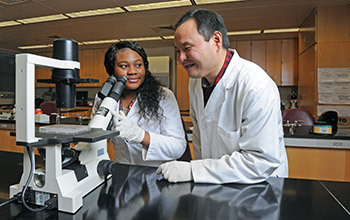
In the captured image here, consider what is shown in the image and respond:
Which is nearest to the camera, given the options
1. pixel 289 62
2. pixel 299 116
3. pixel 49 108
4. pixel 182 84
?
pixel 299 116

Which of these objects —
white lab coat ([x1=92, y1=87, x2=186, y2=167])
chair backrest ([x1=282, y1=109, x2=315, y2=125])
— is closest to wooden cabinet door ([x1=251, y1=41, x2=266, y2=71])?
chair backrest ([x1=282, y1=109, x2=315, y2=125])

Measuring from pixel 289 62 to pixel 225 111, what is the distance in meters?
4.90

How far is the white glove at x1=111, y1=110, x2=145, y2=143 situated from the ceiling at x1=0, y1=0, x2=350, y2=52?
106 inches

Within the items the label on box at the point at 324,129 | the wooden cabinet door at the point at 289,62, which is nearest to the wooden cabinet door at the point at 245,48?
the wooden cabinet door at the point at 289,62

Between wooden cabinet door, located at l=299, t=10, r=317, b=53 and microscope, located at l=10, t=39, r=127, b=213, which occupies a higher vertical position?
wooden cabinet door, located at l=299, t=10, r=317, b=53

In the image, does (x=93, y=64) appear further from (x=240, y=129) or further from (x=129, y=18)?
(x=240, y=129)

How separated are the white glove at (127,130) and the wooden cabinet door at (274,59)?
4912mm

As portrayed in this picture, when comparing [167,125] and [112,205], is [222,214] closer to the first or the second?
[112,205]

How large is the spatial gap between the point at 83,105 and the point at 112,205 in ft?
20.3

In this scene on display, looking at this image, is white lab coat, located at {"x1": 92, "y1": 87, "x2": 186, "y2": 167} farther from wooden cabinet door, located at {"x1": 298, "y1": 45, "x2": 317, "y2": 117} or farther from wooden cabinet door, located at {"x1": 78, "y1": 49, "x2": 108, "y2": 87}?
wooden cabinet door, located at {"x1": 78, "y1": 49, "x2": 108, "y2": 87}

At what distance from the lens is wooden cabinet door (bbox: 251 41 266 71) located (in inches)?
210

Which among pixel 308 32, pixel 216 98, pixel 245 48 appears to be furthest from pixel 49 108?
pixel 308 32

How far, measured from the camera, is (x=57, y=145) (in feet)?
1.88

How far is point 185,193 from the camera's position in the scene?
2.21ft
